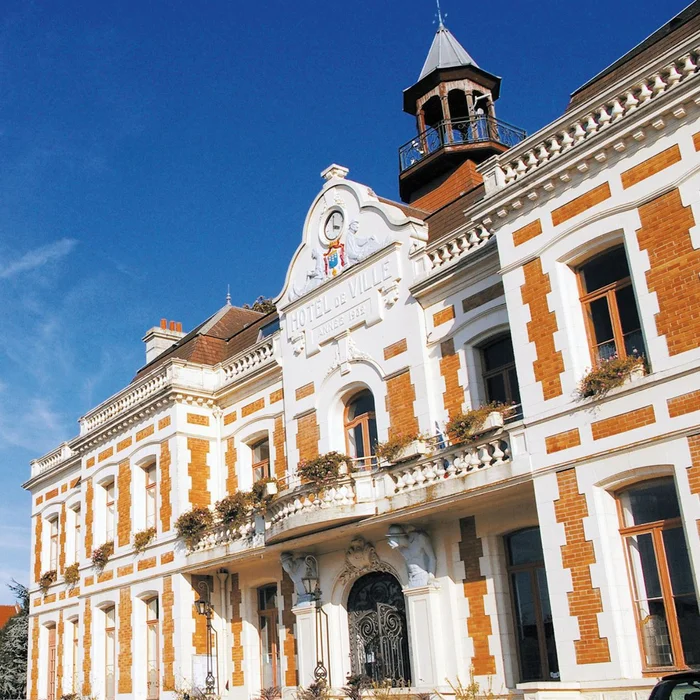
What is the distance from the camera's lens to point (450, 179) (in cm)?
2155

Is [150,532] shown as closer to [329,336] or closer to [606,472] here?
[329,336]

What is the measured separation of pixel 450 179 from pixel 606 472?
36.6 ft

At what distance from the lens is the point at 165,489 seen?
2138 cm

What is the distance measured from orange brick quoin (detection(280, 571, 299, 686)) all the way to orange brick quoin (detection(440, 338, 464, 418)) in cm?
537

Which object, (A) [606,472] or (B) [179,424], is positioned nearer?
(A) [606,472]

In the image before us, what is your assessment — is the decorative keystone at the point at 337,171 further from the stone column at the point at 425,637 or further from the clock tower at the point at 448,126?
the stone column at the point at 425,637

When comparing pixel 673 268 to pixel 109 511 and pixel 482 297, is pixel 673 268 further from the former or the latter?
pixel 109 511

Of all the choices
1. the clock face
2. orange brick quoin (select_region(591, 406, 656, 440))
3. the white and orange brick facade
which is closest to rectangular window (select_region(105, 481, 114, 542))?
the white and orange brick facade

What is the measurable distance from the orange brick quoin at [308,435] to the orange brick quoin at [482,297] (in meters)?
4.26

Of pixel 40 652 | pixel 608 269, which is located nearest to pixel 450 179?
pixel 608 269

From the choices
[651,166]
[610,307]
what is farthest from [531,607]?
[651,166]

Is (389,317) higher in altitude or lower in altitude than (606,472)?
higher

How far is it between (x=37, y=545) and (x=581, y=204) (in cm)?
2185

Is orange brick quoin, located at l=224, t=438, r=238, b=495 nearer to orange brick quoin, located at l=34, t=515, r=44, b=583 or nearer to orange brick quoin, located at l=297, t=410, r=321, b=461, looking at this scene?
orange brick quoin, located at l=297, t=410, r=321, b=461
